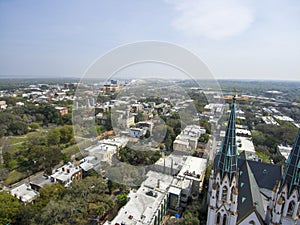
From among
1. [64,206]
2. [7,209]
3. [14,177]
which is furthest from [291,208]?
[14,177]

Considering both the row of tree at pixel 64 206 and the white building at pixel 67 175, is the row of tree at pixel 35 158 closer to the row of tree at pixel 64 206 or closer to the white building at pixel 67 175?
the white building at pixel 67 175

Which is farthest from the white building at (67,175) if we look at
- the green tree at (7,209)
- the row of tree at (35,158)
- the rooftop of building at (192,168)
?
the rooftop of building at (192,168)

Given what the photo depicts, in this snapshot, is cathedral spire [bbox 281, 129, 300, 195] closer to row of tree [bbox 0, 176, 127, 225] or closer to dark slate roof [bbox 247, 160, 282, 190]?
dark slate roof [bbox 247, 160, 282, 190]

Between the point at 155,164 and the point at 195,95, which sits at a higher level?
the point at 195,95

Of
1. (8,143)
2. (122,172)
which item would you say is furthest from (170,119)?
(8,143)

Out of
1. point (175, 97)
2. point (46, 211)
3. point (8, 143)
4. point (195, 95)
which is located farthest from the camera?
point (195, 95)

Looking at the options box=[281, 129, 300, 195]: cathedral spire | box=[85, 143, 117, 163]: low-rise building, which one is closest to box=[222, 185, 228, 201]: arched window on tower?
box=[281, 129, 300, 195]: cathedral spire

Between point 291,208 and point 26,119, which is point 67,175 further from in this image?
point 26,119

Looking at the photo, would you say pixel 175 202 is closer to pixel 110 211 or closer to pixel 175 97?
pixel 110 211
